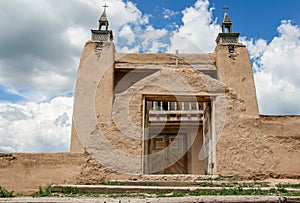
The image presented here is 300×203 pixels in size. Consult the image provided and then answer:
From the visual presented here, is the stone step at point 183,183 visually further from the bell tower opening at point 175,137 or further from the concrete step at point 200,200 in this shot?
the bell tower opening at point 175,137

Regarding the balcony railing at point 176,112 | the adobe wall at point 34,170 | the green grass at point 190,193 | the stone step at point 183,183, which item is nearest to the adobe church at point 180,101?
the adobe wall at point 34,170

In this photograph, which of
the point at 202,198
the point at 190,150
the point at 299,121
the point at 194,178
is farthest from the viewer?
the point at 190,150

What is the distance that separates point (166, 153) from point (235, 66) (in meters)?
6.98

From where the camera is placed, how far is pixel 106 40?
1259 cm

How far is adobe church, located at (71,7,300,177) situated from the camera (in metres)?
10.4

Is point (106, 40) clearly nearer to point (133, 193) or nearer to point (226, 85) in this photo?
point (226, 85)

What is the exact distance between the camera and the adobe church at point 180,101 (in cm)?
1043

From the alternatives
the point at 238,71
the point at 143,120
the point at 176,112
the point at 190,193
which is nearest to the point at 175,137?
the point at 176,112

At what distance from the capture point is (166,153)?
685 inches

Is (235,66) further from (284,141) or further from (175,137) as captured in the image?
(175,137)

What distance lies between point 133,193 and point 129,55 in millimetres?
6640

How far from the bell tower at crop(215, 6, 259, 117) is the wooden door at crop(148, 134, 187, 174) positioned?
5.90 m

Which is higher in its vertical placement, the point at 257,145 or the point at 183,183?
the point at 257,145

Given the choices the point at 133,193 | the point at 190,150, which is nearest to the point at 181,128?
the point at 190,150
